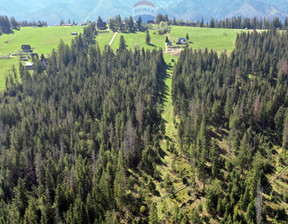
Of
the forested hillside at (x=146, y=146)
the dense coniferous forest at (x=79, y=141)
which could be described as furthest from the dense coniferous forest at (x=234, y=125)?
the dense coniferous forest at (x=79, y=141)

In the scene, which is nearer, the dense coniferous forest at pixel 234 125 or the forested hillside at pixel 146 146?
the forested hillside at pixel 146 146

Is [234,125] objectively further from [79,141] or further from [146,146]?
[79,141]

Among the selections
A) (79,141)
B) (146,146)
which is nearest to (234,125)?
(146,146)

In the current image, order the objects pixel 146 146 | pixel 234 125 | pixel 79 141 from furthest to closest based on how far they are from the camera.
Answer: pixel 234 125, pixel 79 141, pixel 146 146

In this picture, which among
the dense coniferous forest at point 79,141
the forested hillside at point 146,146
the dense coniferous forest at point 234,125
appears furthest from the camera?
the dense coniferous forest at point 234,125

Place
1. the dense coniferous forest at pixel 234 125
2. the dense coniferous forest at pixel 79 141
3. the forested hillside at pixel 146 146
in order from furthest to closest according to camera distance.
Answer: the dense coniferous forest at pixel 234 125, the dense coniferous forest at pixel 79 141, the forested hillside at pixel 146 146

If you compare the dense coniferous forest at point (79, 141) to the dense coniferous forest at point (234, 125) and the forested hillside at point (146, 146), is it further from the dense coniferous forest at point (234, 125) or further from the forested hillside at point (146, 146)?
the dense coniferous forest at point (234, 125)

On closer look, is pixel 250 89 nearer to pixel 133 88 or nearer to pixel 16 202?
pixel 133 88

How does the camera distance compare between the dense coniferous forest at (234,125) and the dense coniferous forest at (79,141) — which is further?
the dense coniferous forest at (234,125)
